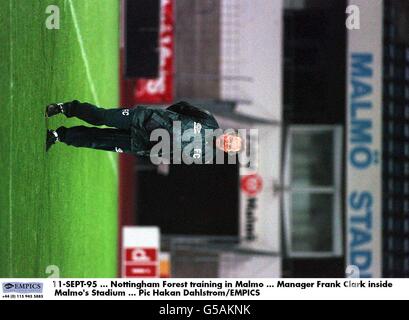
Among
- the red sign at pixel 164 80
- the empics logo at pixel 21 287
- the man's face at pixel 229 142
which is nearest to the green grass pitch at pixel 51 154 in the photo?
the empics logo at pixel 21 287

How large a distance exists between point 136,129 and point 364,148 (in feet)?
12.9

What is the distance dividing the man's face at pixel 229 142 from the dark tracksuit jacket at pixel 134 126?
9cm

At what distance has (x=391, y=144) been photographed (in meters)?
8.39

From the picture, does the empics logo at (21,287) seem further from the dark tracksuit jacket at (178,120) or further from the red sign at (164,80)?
the red sign at (164,80)

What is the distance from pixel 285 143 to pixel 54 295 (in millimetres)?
4539

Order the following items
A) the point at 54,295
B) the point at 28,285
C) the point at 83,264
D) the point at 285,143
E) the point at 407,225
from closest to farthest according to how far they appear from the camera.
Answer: the point at 28,285, the point at 54,295, the point at 83,264, the point at 407,225, the point at 285,143

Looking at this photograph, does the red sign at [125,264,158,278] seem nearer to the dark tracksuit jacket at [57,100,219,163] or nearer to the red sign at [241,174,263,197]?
the red sign at [241,174,263,197]

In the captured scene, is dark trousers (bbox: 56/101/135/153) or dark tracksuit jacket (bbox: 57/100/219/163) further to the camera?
dark trousers (bbox: 56/101/135/153)

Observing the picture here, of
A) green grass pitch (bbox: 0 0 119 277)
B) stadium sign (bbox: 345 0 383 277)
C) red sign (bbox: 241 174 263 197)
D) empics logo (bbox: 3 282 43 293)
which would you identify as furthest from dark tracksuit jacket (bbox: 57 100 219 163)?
red sign (bbox: 241 174 263 197)

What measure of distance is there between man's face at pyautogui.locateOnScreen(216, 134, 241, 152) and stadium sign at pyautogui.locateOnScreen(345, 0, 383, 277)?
11.7ft

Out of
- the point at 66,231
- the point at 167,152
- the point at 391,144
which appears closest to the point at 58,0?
the point at 167,152

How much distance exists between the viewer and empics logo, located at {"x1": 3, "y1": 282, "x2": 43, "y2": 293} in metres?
5.00

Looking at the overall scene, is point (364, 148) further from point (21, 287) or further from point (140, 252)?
point (21, 287)

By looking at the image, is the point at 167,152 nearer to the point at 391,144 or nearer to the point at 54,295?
the point at 54,295
